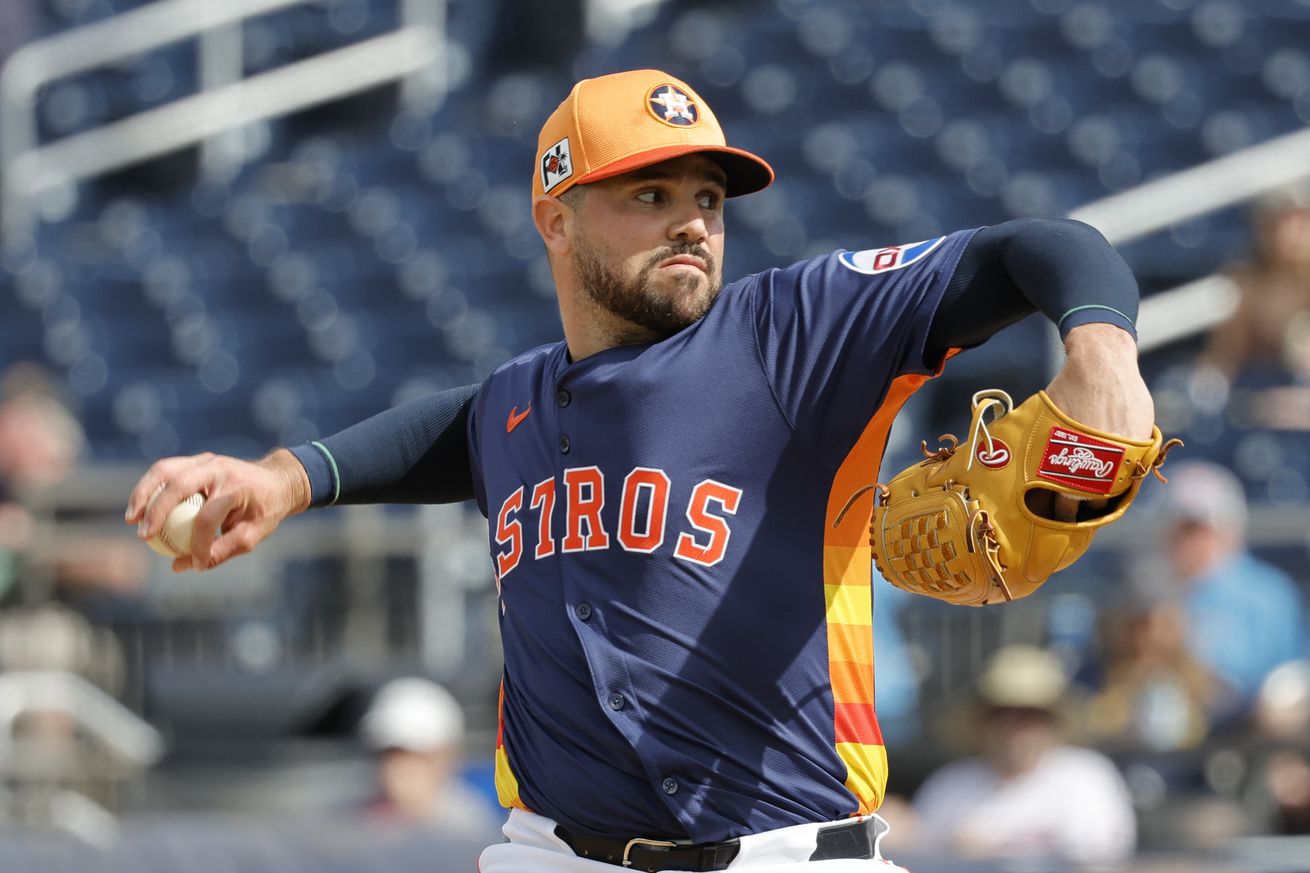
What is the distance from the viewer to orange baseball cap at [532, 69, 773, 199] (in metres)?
2.80

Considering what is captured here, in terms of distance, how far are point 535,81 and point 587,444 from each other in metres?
9.11

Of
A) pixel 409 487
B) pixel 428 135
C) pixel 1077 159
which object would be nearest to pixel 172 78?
pixel 428 135

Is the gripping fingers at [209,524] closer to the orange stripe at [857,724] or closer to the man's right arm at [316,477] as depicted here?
the man's right arm at [316,477]

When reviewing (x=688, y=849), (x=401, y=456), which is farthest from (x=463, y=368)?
(x=688, y=849)

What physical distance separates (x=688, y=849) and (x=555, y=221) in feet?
3.23

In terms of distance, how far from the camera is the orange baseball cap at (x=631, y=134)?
2.80m

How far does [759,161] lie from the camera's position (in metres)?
2.89

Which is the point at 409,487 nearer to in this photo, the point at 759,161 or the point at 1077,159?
the point at 759,161

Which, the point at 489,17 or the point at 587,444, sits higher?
the point at 489,17

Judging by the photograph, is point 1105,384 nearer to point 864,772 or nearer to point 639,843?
point 864,772

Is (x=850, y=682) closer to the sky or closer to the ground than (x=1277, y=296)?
closer to the ground

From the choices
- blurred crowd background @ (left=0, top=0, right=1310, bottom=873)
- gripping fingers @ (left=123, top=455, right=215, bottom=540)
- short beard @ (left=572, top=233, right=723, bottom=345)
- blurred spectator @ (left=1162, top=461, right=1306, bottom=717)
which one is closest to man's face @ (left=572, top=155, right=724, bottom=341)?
short beard @ (left=572, top=233, right=723, bottom=345)

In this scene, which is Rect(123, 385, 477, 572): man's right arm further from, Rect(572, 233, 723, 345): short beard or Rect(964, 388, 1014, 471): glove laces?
Rect(964, 388, 1014, 471): glove laces

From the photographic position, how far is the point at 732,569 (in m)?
2.70
